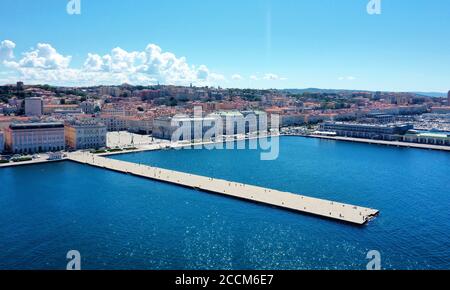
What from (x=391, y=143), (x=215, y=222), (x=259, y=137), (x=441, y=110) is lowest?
(x=215, y=222)

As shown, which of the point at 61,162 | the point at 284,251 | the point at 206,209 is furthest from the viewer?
the point at 61,162

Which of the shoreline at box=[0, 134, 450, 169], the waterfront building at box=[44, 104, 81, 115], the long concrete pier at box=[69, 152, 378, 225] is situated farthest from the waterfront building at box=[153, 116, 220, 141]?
the waterfront building at box=[44, 104, 81, 115]

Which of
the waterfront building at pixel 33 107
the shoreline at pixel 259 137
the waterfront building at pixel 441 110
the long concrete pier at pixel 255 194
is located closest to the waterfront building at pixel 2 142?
the shoreline at pixel 259 137

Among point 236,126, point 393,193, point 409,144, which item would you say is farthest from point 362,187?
point 236,126

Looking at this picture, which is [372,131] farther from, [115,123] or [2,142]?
[2,142]

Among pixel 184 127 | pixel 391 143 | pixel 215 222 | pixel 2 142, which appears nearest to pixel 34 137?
pixel 2 142

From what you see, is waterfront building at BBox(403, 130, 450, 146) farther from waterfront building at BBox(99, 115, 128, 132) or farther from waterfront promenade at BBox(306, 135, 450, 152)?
waterfront building at BBox(99, 115, 128, 132)

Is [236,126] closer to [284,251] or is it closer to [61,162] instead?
[61,162]
